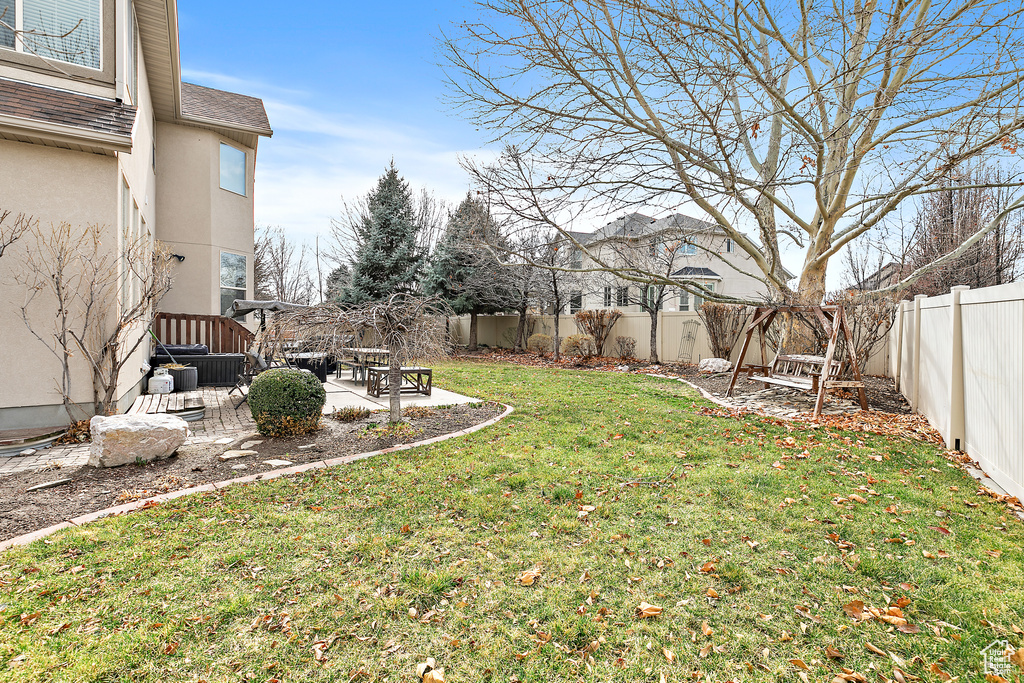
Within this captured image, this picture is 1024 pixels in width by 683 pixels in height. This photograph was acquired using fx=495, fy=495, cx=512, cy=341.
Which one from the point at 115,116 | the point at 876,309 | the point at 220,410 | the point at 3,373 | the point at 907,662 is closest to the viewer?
the point at 907,662

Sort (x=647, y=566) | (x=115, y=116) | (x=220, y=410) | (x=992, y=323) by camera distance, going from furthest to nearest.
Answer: (x=220, y=410) → (x=115, y=116) → (x=992, y=323) → (x=647, y=566)

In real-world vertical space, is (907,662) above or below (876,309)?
below

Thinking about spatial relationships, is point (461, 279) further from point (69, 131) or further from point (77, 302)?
point (69, 131)

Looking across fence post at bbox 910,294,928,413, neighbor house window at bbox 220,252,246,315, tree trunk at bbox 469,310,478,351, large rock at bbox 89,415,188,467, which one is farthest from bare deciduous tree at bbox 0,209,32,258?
tree trunk at bbox 469,310,478,351

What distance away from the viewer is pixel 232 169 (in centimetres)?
1348

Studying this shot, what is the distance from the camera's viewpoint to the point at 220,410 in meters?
8.24

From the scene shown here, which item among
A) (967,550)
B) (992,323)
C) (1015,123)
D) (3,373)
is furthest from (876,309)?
(3,373)

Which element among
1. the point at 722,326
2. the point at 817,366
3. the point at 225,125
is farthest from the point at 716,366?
the point at 225,125

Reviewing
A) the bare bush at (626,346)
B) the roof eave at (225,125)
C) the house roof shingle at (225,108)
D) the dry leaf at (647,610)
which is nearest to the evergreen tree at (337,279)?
the house roof shingle at (225,108)

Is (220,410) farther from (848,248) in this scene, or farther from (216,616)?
(848,248)

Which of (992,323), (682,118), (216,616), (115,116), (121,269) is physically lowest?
(216,616)

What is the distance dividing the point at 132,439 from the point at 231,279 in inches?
373

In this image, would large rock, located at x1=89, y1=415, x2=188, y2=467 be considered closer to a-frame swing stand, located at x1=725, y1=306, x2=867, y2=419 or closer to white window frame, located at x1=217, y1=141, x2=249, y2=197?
a-frame swing stand, located at x1=725, y1=306, x2=867, y2=419

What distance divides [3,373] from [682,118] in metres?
10.2
